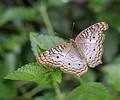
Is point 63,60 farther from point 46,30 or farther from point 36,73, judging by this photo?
point 46,30

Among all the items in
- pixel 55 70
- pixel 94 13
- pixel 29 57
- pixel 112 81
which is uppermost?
pixel 94 13

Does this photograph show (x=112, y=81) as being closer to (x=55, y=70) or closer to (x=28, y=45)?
Result: (x=55, y=70)

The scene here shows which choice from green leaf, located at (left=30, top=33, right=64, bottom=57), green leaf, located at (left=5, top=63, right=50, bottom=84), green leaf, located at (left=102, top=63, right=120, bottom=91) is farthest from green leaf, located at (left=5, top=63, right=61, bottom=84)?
green leaf, located at (left=102, top=63, right=120, bottom=91)

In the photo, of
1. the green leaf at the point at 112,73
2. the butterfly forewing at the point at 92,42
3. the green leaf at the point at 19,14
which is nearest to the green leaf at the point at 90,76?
the green leaf at the point at 112,73

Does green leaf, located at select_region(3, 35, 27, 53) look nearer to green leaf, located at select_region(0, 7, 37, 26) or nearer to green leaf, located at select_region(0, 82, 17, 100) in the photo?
green leaf, located at select_region(0, 7, 37, 26)

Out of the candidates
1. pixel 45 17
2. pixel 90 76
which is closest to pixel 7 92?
pixel 90 76

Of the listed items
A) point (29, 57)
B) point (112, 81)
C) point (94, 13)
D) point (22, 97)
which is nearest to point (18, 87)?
point (22, 97)
